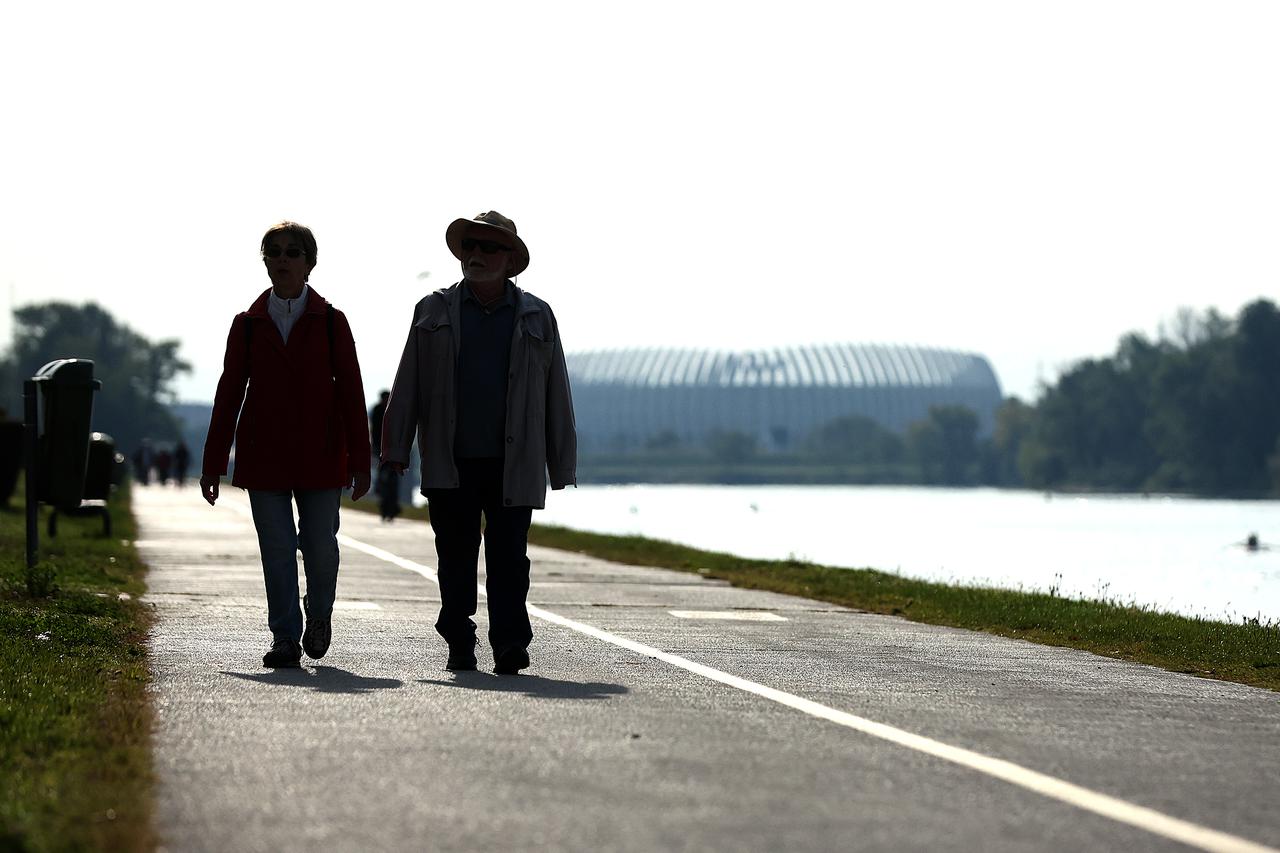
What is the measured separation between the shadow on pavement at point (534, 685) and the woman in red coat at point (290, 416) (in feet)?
2.86

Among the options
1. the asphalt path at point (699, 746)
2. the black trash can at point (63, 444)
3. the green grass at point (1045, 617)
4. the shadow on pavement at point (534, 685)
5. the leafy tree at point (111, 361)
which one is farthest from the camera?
the leafy tree at point (111, 361)

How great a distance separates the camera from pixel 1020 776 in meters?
6.50

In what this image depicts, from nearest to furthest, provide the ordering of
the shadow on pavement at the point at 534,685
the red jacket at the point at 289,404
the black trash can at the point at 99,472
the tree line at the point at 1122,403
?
the shadow on pavement at the point at 534,685, the red jacket at the point at 289,404, the black trash can at the point at 99,472, the tree line at the point at 1122,403

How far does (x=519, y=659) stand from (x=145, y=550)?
1417 centimetres

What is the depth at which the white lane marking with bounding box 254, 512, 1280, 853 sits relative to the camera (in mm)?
5504

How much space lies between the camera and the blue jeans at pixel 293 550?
9.84 m

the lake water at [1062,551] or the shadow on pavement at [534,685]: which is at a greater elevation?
the lake water at [1062,551]

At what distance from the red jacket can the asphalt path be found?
0.92 meters

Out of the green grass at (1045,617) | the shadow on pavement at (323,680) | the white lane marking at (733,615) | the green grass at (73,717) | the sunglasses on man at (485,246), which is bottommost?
the green grass at (73,717)

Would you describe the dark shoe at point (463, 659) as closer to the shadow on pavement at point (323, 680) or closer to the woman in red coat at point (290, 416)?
the shadow on pavement at point (323, 680)

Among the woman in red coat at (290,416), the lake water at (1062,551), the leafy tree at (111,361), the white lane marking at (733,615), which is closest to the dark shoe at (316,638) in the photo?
the woman in red coat at (290,416)

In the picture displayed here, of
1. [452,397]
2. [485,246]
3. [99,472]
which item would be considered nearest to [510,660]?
[452,397]

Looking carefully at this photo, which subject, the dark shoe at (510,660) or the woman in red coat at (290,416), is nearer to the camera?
the dark shoe at (510,660)

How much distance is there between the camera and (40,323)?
7136 inches
